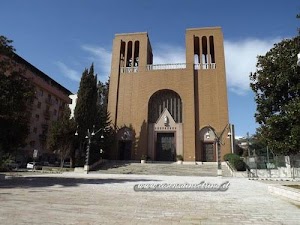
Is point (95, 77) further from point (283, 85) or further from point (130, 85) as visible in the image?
point (283, 85)

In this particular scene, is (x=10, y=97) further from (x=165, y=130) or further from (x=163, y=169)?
(x=165, y=130)

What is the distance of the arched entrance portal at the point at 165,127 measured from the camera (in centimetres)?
3341

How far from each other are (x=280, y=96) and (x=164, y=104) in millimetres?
23431

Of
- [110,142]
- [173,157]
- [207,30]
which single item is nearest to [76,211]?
[110,142]

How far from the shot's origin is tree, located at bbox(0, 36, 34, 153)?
42.8 ft

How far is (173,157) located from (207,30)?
18.2 metres

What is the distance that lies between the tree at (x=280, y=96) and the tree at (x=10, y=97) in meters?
11.7

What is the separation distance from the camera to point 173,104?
35125 millimetres

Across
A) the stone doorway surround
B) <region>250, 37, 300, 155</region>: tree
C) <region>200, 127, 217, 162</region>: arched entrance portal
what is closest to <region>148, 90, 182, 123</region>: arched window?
the stone doorway surround

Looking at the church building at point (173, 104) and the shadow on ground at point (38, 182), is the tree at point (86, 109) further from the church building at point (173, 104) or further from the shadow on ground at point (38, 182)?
the shadow on ground at point (38, 182)

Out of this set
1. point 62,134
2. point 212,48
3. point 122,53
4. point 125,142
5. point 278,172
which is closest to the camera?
point 278,172

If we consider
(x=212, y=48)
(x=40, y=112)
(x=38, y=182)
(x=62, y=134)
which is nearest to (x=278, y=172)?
(x=38, y=182)

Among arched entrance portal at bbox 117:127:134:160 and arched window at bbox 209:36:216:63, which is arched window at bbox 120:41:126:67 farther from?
arched window at bbox 209:36:216:63

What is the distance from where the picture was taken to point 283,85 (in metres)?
11.8
